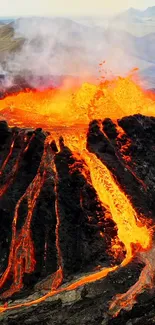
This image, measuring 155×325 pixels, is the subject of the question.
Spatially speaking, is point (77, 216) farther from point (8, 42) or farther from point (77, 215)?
point (8, 42)

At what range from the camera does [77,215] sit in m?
31.3

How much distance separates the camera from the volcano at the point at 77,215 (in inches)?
1001

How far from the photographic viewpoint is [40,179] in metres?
32.9

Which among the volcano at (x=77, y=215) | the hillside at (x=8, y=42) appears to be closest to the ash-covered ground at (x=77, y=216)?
the volcano at (x=77, y=215)

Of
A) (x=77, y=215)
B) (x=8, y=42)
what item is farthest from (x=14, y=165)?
(x=8, y=42)

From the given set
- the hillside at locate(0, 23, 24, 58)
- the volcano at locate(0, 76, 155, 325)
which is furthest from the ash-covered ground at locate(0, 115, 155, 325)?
the hillside at locate(0, 23, 24, 58)

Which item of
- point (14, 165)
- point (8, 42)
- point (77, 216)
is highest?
point (8, 42)

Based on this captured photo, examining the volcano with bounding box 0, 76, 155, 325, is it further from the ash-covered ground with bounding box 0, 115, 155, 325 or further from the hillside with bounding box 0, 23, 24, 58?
the hillside with bounding box 0, 23, 24, 58

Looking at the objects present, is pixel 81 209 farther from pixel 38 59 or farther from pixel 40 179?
pixel 38 59

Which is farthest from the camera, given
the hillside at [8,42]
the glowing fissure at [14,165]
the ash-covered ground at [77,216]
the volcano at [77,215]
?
the hillside at [8,42]

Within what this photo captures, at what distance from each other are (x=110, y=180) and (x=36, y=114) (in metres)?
11.0

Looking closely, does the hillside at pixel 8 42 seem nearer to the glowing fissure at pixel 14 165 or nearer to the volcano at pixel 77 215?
the volcano at pixel 77 215

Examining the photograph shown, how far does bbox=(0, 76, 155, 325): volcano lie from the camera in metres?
25.4

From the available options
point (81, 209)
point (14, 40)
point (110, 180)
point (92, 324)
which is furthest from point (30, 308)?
point (14, 40)
